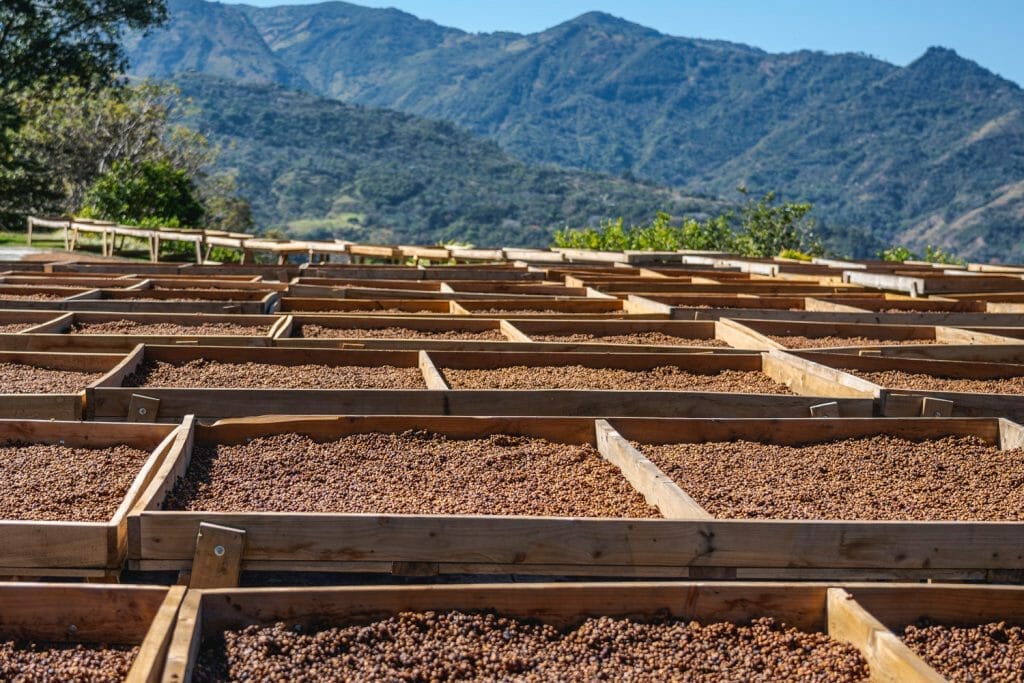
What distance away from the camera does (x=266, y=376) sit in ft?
20.2

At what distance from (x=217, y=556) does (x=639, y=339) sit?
5.09 meters

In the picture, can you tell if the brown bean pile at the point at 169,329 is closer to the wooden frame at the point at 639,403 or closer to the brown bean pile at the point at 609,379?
the brown bean pile at the point at 609,379

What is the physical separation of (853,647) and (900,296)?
883cm

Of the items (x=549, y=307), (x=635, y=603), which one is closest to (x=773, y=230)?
(x=549, y=307)

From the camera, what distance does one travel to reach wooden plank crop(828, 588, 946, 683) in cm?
270

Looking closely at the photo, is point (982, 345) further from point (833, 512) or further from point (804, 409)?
point (833, 512)

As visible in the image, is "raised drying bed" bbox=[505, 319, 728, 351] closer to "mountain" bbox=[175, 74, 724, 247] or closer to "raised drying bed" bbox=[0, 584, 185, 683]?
"raised drying bed" bbox=[0, 584, 185, 683]

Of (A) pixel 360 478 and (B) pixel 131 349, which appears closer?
(A) pixel 360 478

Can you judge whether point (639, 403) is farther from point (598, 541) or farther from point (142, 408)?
point (142, 408)

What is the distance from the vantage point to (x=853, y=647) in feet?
9.75

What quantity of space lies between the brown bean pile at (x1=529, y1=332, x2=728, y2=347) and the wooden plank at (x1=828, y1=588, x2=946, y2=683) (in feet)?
15.5

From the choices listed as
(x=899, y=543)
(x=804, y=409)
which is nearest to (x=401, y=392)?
(x=804, y=409)

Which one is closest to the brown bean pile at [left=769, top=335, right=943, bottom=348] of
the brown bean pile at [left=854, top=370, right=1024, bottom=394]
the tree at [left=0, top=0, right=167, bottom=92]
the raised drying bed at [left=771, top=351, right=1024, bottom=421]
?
the raised drying bed at [left=771, top=351, right=1024, bottom=421]

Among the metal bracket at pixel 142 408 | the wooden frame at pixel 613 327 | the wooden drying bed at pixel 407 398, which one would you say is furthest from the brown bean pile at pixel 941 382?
the metal bracket at pixel 142 408
